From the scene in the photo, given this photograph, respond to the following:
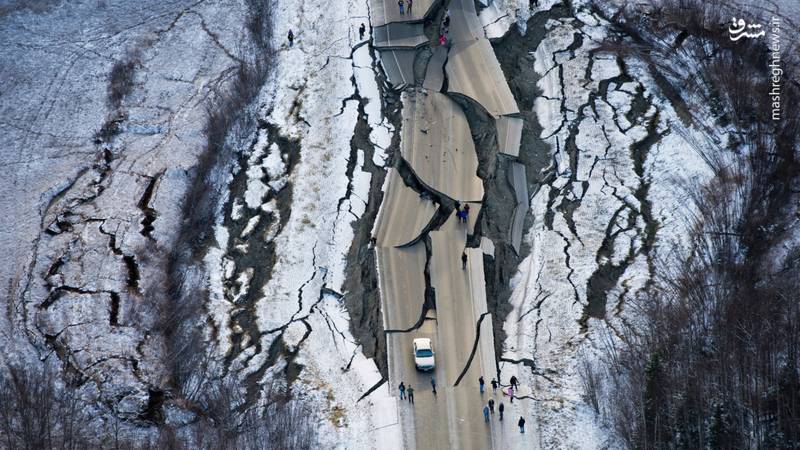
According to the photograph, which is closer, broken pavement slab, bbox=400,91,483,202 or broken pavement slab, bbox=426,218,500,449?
broken pavement slab, bbox=426,218,500,449

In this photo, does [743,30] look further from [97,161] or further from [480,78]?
[97,161]

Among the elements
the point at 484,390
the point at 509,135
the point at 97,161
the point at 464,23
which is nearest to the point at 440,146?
the point at 509,135

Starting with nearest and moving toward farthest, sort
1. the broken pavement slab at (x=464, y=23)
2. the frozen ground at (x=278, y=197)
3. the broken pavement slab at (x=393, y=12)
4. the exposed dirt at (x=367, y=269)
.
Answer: the frozen ground at (x=278, y=197)
the exposed dirt at (x=367, y=269)
the broken pavement slab at (x=464, y=23)
the broken pavement slab at (x=393, y=12)

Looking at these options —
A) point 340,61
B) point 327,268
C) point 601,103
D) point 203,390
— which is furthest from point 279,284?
point 601,103

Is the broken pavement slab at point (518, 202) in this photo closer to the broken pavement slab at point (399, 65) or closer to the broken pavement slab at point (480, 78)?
the broken pavement slab at point (480, 78)

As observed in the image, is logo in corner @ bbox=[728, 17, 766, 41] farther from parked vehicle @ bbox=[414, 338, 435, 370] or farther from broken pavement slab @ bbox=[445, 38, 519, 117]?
parked vehicle @ bbox=[414, 338, 435, 370]

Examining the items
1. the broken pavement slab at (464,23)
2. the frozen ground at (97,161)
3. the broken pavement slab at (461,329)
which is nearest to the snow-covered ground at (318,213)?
the broken pavement slab at (461,329)

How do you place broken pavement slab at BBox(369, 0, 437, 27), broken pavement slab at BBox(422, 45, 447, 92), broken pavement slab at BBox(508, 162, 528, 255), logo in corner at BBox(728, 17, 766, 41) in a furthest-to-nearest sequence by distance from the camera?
1. broken pavement slab at BBox(369, 0, 437, 27)
2. logo in corner at BBox(728, 17, 766, 41)
3. broken pavement slab at BBox(422, 45, 447, 92)
4. broken pavement slab at BBox(508, 162, 528, 255)

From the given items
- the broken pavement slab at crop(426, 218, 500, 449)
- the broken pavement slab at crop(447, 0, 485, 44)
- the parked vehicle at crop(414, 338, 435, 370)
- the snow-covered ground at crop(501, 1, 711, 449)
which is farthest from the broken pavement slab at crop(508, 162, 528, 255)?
the broken pavement slab at crop(447, 0, 485, 44)
